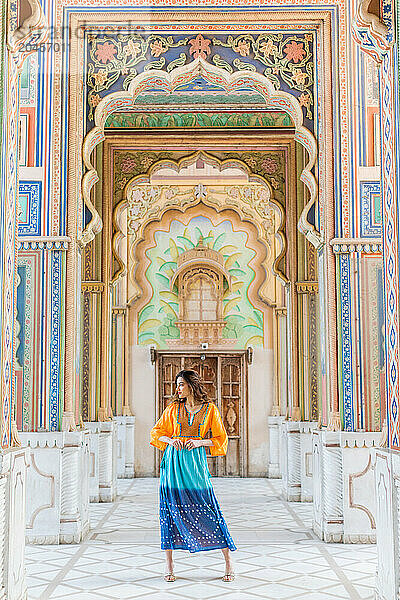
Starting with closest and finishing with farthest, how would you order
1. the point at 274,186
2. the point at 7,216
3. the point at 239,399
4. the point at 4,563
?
the point at 4,563, the point at 7,216, the point at 274,186, the point at 239,399

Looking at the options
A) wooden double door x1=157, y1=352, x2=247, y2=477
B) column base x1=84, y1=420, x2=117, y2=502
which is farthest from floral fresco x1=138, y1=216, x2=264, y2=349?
column base x1=84, y1=420, x2=117, y2=502

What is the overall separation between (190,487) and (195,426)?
15.3 inches

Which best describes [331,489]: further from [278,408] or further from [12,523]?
[278,408]

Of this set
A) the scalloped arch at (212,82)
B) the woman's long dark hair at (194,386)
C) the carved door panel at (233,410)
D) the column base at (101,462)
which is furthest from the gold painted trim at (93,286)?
the woman's long dark hair at (194,386)

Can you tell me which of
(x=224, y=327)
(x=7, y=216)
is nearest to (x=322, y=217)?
(x=7, y=216)

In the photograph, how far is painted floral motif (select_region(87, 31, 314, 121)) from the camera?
6.45 metres

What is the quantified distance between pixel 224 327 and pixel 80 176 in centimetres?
525

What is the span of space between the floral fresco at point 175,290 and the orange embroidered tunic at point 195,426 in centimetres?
652

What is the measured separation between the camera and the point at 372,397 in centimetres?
614

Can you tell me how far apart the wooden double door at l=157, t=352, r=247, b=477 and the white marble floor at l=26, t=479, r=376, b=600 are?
143 inches

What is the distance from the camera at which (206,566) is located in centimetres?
536

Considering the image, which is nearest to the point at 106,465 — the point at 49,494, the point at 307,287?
the point at 49,494

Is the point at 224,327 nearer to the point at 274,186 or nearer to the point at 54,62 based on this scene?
the point at 274,186

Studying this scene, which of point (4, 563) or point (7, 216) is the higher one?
point (7, 216)
